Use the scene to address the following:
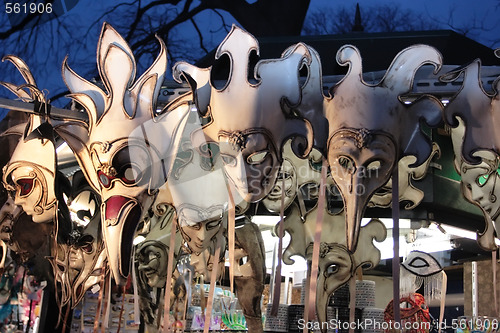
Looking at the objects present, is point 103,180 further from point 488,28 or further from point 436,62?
point 488,28

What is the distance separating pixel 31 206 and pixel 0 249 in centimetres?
47

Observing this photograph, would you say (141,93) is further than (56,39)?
No

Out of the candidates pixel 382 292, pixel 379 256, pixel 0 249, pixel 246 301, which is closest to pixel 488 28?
pixel 382 292

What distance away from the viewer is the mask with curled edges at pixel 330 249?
1.89m

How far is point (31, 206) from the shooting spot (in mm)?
1863

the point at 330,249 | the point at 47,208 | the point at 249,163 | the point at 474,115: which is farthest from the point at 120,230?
the point at 474,115

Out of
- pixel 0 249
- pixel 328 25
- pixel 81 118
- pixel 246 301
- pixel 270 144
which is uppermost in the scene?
pixel 328 25

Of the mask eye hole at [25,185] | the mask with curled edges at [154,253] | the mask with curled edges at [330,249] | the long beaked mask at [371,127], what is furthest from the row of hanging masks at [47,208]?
the long beaked mask at [371,127]

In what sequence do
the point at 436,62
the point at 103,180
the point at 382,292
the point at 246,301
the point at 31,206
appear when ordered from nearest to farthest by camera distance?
the point at 436,62, the point at 103,180, the point at 31,206, the point at 246,301, the point at 382,292

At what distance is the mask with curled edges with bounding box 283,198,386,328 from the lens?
189 cm

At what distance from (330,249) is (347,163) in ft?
2.02

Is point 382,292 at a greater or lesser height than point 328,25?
lesser

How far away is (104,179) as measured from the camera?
147cm

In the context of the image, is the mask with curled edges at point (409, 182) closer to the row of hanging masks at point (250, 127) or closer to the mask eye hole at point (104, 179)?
the row of hanging masks at point (250, 127)
